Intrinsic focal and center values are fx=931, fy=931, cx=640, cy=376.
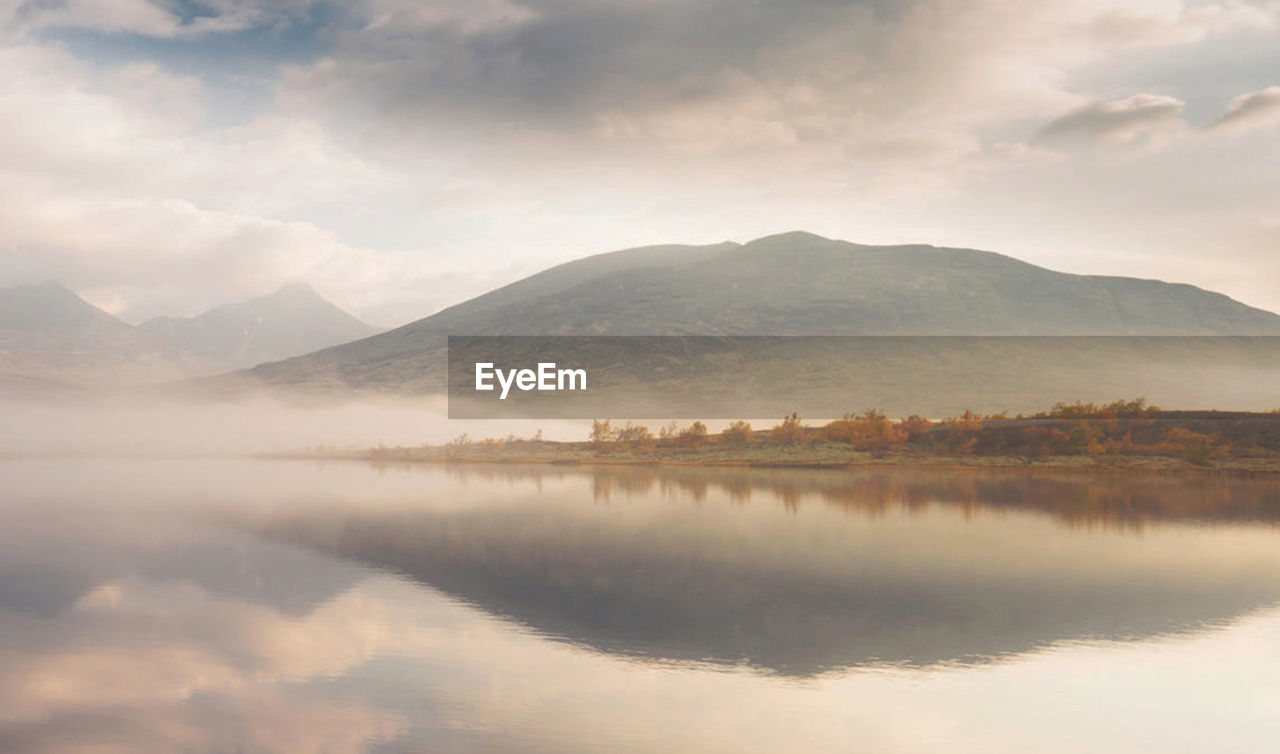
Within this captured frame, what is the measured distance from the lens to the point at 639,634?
2594cm

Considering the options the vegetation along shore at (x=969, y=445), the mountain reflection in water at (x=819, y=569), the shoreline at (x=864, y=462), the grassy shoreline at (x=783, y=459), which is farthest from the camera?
the vegetation along shore at (x=969, y=445)

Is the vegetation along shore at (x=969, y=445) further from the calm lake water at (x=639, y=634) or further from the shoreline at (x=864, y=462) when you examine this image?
the calm lake water at (x=639, y=634)

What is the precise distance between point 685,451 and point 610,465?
17360 mm

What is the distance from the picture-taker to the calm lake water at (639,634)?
731 inches

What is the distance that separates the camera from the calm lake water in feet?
61.0

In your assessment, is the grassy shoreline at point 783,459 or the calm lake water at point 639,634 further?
the grassy shoreline at point 783,459

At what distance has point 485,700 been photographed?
20.0 metres

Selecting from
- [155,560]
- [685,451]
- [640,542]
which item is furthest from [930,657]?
[685,451]

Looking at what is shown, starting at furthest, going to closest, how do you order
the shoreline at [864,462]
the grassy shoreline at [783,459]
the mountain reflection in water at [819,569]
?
the grassy shoreline at [783,459] → the shoreline at [864,462] → the mountain reflection in water at [819,569]

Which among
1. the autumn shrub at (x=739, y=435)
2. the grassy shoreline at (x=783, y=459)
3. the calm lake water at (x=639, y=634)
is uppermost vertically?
the autumn shrub at (x=739, y=435)

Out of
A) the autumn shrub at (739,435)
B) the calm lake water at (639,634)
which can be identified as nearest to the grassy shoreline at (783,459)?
the autumn shrub at (739,435)

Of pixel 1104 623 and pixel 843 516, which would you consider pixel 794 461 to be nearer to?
pixel 843 516

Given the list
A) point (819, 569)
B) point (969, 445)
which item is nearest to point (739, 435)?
point (969, 445)

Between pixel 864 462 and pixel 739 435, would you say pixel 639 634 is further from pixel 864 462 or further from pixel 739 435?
pixel 739 435
